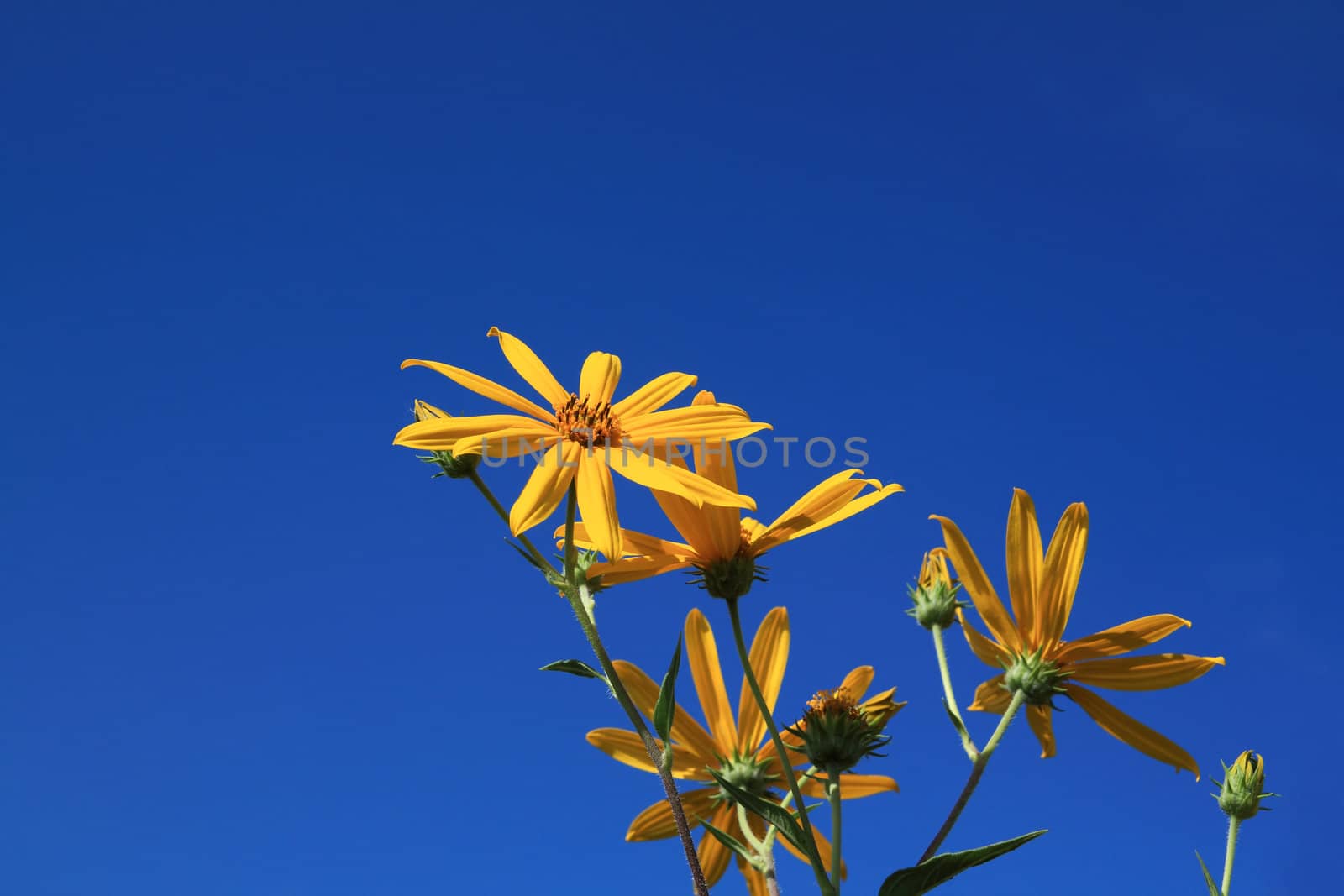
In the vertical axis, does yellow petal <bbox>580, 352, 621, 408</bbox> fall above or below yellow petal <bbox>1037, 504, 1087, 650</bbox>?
above

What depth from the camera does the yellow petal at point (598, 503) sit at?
83.0 inches

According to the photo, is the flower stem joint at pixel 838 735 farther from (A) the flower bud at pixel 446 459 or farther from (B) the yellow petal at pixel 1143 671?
(A) the flower bud at pixel 446 459

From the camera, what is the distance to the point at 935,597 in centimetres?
297

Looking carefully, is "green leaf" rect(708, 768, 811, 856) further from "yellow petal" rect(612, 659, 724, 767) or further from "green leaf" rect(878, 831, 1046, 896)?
"yellow petal" rect(612, 659, 724, 767)

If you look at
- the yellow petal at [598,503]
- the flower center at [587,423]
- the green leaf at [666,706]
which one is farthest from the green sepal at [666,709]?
the flower center at [587,423]

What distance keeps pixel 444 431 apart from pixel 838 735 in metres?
1.02

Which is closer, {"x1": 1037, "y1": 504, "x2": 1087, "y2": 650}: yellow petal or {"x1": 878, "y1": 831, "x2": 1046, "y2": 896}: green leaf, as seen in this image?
{"x1": 878, "y1": 831, "x2": 1046, "y2": 896}: green leaf

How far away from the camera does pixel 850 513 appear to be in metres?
2.35

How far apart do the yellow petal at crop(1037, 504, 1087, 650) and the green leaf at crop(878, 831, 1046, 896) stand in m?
0.64

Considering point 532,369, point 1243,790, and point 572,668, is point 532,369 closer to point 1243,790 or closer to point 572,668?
point 572,668

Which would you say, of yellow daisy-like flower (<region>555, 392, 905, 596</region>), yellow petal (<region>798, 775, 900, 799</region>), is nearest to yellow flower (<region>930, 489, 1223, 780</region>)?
yellow daisy-like flower (<region>555, 392, 905, 596</region>)

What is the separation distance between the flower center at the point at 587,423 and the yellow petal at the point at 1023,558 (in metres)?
0.88

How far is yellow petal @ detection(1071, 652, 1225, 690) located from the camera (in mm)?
2328

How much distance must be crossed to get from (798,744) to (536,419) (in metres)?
0.99
